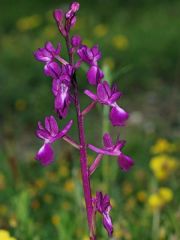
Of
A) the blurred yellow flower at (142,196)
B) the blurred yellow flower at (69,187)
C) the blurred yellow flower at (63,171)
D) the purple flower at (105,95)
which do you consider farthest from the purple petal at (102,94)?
the blurred yellow flower at (63,171)

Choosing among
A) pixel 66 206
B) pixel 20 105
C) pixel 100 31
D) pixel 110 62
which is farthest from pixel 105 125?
pixel 100 31

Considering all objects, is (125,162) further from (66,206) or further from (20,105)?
(20,105)

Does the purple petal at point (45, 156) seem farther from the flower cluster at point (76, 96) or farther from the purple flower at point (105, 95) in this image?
the purple flower at point (105, 95)

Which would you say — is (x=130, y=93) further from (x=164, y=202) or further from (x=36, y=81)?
(x=164, y=202)

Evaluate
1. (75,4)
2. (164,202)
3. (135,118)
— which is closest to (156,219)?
(164,202)

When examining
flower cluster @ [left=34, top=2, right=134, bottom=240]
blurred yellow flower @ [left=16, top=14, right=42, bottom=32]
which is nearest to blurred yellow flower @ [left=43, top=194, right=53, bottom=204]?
flower cluster @ [left=34, top=2, right=134, bottom=240]

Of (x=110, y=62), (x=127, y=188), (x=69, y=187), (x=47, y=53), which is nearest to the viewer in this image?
(x=47, y=53)
